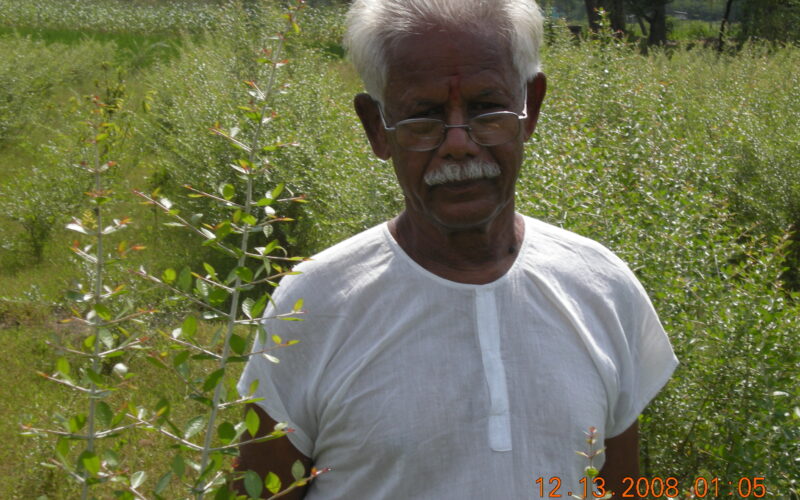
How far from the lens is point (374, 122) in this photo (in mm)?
1979

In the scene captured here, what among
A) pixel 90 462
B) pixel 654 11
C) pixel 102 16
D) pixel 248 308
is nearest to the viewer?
pixel 90 462

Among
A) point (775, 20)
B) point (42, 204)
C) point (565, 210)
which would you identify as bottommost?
point (775, 20)

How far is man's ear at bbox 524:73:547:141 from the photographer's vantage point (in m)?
1.96

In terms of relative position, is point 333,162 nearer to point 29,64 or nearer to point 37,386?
point 37,386

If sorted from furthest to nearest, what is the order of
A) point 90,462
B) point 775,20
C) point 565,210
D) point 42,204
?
point 775,20 < point 42,204 < point 565,210 < point 90,462

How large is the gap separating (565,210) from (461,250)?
1.63m

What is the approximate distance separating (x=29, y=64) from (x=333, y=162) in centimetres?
776

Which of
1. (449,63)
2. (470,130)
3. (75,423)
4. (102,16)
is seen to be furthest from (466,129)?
(102,16)

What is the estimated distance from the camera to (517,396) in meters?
1.75

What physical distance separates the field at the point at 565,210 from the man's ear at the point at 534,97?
1.70 feet

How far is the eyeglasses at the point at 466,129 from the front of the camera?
1.78 m

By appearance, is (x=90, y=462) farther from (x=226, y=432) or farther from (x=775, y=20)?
(x=775, y=20)

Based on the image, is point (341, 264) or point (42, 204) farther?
point (42, 204)
